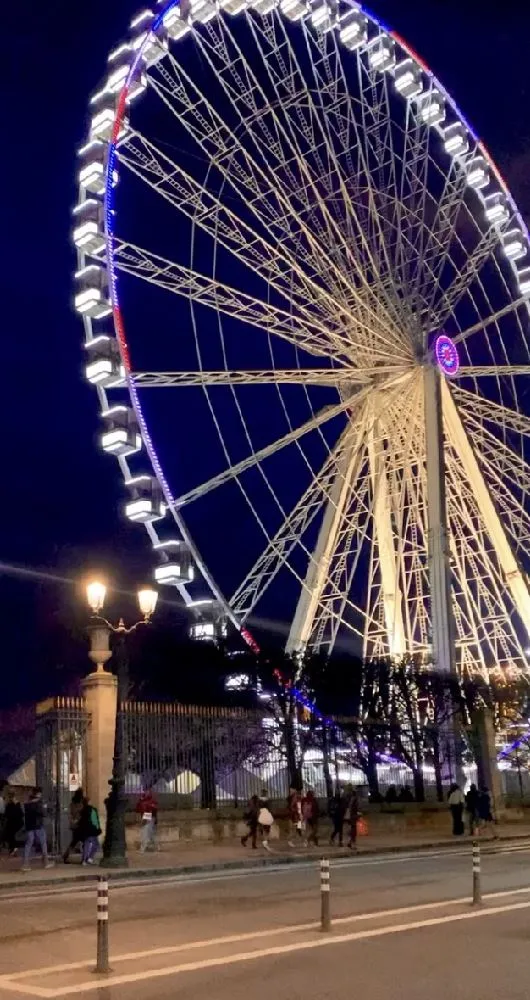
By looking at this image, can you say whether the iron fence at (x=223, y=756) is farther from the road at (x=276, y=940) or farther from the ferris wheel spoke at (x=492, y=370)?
the ferris wheel spoke at (x=492, y=370)

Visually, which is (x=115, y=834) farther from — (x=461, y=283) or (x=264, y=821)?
(x=461, y=283)

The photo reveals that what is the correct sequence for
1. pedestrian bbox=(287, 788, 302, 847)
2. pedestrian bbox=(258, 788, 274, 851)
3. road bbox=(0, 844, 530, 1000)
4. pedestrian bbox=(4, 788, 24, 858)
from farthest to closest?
pedestrian bbox=(287, 788, 302, 847), pedestrian bbox=(258, 788, 274, 851), pedestrian bbox=(4, 788, 24, 858), road bbox=(0, 844, 530, 1000)

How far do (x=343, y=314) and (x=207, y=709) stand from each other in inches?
460

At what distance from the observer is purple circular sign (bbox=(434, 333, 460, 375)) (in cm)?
3212

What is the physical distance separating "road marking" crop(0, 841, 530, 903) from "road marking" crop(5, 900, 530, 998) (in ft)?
18.5

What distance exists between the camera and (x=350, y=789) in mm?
23938

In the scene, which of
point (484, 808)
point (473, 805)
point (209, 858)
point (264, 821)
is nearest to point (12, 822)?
point (209, 858)

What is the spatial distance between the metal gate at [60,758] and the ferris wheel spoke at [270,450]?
8.35 metres

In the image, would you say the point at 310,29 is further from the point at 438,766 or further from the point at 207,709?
the point at 438,766

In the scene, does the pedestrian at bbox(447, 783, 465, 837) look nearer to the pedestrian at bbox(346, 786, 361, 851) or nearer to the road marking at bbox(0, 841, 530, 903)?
the road marking at bbox(0, 841, 530, 903)

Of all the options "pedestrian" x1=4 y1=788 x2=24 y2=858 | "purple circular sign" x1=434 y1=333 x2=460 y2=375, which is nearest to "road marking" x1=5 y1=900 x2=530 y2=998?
"pedestrian" x1=4 y1=788 x2=24 y2=858

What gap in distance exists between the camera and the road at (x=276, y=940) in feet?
27.7

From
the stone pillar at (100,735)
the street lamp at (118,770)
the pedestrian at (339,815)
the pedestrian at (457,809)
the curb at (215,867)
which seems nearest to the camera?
the curb at (215,867)

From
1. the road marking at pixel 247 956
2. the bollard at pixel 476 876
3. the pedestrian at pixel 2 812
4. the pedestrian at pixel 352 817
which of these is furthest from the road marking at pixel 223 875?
the road marking at pixel 247 956
